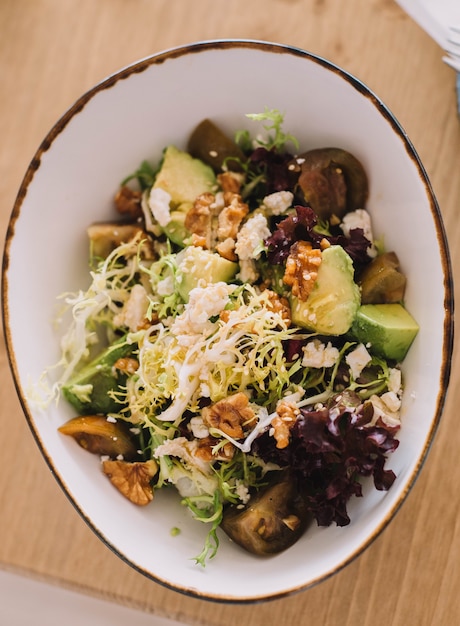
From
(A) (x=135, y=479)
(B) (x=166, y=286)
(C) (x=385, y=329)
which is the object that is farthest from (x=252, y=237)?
(A) (x=135, y=479)

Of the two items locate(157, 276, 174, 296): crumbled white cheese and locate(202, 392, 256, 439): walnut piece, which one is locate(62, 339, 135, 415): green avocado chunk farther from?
locate(202, 392, 256, 439): walnut piece

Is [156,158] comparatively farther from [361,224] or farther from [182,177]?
[361,224]

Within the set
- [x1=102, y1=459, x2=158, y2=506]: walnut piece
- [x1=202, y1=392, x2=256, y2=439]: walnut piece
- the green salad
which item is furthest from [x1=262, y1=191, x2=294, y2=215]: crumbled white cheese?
[x1=102, y1=459, x2=158, y2=506]: walnut piece

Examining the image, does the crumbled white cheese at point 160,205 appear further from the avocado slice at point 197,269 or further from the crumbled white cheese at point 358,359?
the crumbled white cheese at point 358,359

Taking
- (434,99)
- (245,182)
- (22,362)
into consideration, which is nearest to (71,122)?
(245,182)

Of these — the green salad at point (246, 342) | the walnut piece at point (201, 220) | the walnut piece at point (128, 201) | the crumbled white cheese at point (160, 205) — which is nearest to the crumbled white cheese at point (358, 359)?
the green salad at point (246, 342)

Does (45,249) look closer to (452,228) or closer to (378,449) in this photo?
(378,449)

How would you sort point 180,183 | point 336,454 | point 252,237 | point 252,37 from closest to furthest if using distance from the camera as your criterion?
1. point 336,454
2. point 252,237
3. point 180,183
4. point 252,37
